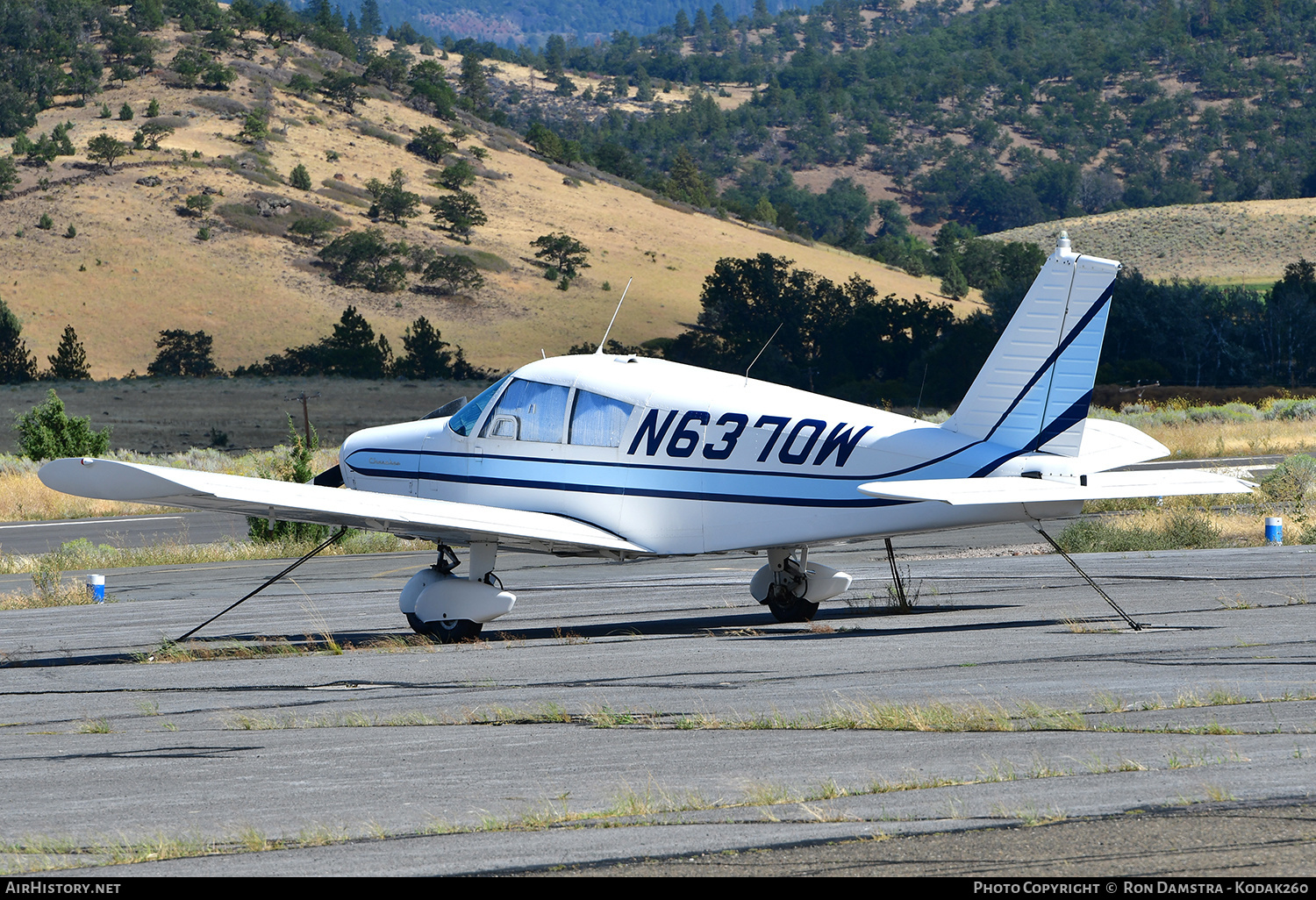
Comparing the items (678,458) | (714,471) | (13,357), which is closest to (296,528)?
(678,458)

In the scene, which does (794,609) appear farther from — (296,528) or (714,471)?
(296,528)

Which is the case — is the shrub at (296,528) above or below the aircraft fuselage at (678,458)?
below

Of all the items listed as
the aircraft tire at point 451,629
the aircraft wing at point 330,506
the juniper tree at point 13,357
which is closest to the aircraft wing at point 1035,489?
the aircraft wing at point 330,506

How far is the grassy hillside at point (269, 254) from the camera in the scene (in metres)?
96.4

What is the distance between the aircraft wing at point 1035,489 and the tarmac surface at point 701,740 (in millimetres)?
1265

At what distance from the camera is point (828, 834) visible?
21.0ft

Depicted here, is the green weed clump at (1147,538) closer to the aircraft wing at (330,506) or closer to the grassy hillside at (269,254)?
the aircraft wing at (330,506)

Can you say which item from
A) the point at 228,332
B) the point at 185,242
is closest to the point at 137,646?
the point at 228,332

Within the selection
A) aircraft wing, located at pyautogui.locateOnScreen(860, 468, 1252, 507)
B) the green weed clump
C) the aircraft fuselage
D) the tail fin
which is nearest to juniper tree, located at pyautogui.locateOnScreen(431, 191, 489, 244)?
the green weed clump

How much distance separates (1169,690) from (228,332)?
92.0m

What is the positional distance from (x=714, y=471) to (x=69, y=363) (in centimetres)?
7636

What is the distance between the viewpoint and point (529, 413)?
586 inches

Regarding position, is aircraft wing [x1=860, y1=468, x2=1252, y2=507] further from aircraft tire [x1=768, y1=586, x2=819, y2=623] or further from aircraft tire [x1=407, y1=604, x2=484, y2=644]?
aircraft tire [x1=407, y1=604, x2=484, y2=644]

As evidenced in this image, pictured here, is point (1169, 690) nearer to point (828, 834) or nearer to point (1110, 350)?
point (828, 834)
